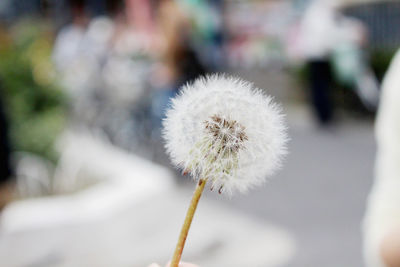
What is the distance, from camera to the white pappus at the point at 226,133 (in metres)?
0.88

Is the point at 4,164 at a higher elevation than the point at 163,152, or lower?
lower

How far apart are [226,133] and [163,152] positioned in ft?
22.0

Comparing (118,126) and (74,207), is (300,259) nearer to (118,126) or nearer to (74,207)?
(74,207)

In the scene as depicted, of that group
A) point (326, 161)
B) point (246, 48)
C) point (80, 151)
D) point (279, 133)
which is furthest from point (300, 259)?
point (246, 48)

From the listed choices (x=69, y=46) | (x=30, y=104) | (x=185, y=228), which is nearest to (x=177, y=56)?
(x=30, y=104)

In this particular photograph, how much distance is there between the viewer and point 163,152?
24.8 ft

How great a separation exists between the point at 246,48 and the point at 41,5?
808 cm

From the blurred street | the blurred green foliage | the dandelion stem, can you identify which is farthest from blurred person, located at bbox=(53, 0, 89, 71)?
the dandelion stem

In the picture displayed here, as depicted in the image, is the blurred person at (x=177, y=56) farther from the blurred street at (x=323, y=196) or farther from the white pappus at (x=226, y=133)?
the white pappus at (x=226, y=133)

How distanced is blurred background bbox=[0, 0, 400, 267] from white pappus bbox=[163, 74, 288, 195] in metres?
1.69

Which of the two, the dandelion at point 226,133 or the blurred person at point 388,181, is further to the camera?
the blurred person at point 388,181

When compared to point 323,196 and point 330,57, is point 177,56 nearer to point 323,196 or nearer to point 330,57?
point 323,196

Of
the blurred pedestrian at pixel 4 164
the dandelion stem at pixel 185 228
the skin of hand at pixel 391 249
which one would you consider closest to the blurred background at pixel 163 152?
the blurred pedestrian at pixel 4 164

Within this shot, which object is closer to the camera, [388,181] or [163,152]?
[388,181]
